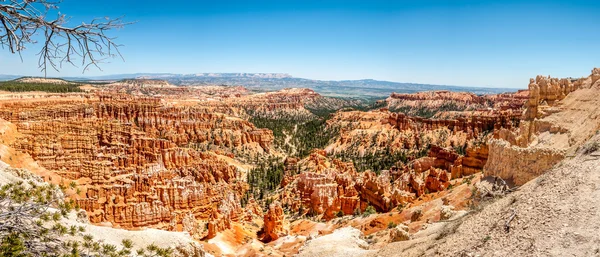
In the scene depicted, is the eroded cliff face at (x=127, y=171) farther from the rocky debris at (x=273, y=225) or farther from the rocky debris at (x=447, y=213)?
the rocky debris at (x=447, y=213)

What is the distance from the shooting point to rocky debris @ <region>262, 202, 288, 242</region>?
1102 inches

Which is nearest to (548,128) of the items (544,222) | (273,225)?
(544,222)

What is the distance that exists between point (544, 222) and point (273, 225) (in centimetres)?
2175

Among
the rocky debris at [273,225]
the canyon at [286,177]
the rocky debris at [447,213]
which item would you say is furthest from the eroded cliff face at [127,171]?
the rocky debris at [447,213]

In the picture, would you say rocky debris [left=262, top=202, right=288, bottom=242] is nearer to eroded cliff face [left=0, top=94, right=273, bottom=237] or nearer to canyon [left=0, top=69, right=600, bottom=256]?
canyon [left=0, top=69, right=600, bottom=256]

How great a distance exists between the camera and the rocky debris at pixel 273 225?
28.0 metres

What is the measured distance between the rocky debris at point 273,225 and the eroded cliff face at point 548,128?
15615mm

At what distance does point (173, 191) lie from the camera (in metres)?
31.9

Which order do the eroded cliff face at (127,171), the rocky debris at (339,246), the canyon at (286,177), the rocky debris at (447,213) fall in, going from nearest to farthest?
the rocky debris at (339,246)
the rocky debris at (447,213)
the canyon at (286,177)
the eroded cliff face at (127,171)

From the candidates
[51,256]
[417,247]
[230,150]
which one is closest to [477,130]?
[230,150]

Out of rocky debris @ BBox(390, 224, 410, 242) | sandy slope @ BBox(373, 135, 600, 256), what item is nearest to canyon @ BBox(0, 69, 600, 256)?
rocky debris @ BBox(390, 224, 410, 242)

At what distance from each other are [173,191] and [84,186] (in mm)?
6760

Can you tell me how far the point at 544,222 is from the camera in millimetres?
8961

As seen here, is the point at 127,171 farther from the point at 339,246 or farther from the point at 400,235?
the point at 400,235
